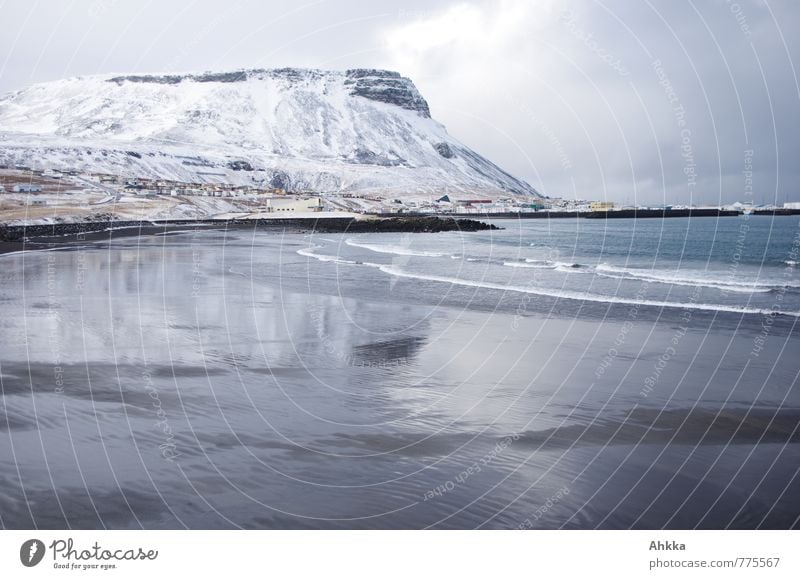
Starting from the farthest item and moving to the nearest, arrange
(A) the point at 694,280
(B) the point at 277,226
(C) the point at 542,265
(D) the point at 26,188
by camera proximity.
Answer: (B) the point at 277,226 → (D) the point at 26,188 → (C) the point at 542,265 → (A) the point at 694,280

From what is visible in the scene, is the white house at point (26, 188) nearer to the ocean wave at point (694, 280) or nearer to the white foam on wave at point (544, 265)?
the white foam on wave at point (544, 265)

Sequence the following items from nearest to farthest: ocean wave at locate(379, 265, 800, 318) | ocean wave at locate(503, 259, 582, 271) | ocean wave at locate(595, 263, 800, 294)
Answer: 1. ocean wave at locate(379, 265, 800, 318)
2. ocean wave at locate(595, 263, 800, 294)
3. ocean wave at locate(503, 259, 582, 271)

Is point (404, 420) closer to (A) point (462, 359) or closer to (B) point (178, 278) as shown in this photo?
(A) point (462, 359)

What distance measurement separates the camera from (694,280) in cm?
2875

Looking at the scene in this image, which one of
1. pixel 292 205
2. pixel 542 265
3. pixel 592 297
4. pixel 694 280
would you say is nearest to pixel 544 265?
pixel 542 265

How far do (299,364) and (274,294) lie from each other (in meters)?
10.9

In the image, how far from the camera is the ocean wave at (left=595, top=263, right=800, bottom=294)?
2656 centimetres

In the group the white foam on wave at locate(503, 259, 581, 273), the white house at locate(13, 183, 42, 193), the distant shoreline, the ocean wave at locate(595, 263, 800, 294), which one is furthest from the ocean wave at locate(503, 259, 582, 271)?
the white house at locate(13, 183, 42, 193)

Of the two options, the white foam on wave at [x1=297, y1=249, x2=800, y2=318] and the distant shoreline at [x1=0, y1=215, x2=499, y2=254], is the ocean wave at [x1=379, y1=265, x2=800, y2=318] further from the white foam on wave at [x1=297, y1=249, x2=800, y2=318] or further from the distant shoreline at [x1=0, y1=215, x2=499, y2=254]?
the distant shoreline at [x1=0, y1=215, x2=499, y2=254]

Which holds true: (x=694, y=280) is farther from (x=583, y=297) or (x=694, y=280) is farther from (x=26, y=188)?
(x=26, y=188)

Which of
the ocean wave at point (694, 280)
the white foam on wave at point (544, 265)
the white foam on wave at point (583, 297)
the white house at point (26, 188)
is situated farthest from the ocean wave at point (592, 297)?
the white house at point (26, 188)

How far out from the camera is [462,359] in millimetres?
13242
